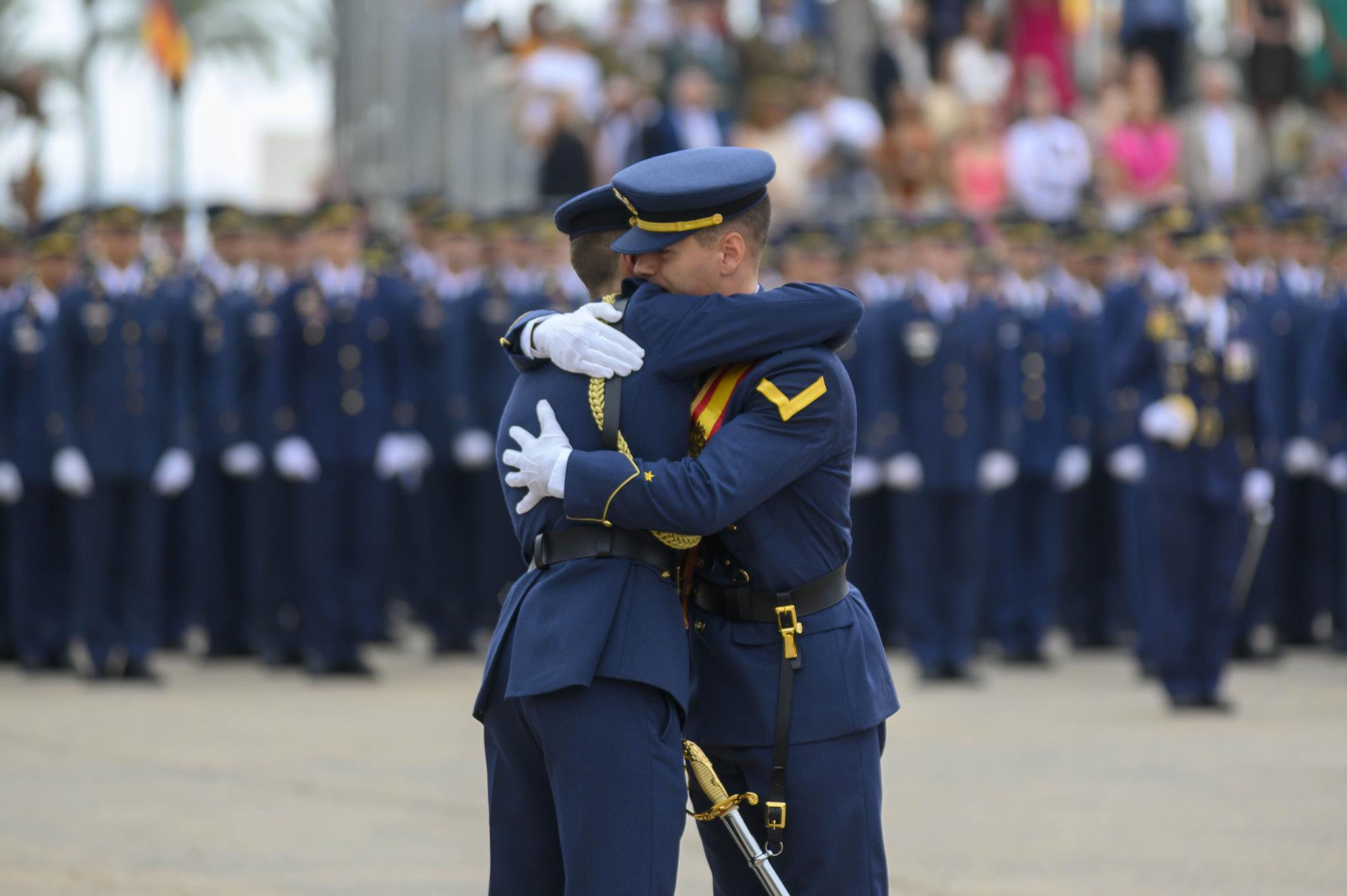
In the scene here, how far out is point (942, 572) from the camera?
1051 centimetres

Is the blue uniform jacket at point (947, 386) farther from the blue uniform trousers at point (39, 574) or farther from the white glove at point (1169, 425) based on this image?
the blue uniform trousers at point (39, 574)

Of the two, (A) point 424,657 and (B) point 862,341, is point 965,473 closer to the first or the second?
(B) point 862,341

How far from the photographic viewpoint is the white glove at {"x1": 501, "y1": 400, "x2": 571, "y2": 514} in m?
3.70

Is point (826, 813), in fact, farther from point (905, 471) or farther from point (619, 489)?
point (905, 471)

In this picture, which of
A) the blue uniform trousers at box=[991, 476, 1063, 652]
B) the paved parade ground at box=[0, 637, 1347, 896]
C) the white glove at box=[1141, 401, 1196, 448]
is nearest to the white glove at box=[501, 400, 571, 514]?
the paved parade ground at box=[0, 637, 1347, 896]

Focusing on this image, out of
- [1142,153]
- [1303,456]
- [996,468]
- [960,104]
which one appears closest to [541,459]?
[996,468]

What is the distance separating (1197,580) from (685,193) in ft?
19.7

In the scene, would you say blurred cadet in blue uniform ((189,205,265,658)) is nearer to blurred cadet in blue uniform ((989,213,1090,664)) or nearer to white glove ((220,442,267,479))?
white glove ((220,442,267,479))

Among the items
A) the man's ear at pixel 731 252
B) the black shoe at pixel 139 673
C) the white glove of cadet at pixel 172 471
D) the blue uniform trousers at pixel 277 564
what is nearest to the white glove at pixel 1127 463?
the blue uniform trousers at pixel 277 564

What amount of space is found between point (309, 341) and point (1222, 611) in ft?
15.0

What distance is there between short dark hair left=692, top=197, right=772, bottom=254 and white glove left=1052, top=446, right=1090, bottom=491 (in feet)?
25.2

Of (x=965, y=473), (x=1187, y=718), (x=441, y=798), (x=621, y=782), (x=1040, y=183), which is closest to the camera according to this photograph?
(x=621, y=782)

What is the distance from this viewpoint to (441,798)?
7242 millimetres

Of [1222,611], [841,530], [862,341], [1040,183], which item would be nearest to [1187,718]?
[1222,611]
